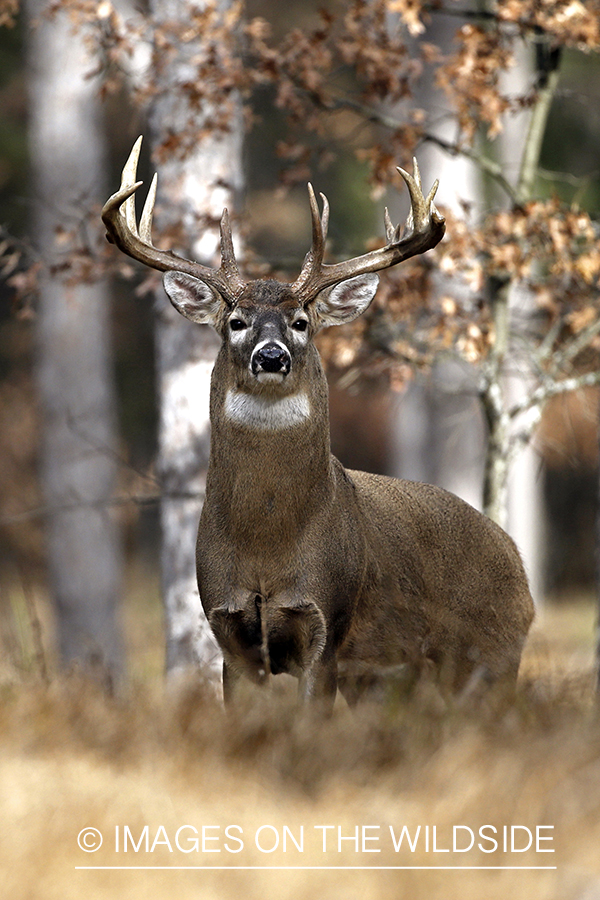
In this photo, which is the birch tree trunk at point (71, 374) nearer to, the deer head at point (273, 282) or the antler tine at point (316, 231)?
the deer head at point (273, 282)

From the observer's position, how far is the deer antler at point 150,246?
5.21 m

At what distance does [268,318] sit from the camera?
16.4ft

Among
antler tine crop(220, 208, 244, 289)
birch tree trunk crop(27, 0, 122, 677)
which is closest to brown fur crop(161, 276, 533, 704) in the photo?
antler tine crop(220, 208, 244, 289)

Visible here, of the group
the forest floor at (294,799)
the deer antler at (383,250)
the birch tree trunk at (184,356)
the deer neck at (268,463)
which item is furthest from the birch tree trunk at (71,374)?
the forest floor at (294,799)

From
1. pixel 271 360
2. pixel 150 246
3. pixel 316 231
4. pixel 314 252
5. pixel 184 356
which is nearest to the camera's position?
pixel 271 360

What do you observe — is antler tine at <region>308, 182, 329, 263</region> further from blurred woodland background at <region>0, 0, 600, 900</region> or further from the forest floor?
the forest floor

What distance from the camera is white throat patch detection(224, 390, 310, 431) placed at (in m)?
4.98

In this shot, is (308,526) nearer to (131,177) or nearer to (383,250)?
(383,250)

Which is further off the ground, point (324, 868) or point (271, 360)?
point (271, 360)

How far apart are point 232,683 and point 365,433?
18.8m

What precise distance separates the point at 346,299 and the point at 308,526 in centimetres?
119

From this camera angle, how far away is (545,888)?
2.88 meters

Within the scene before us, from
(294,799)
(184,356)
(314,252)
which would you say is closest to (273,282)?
(314,252)

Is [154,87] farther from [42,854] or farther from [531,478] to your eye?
[531,478]
